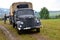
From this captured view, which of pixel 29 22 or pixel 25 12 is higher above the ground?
pixel 25 12

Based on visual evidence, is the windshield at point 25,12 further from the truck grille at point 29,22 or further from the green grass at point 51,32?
the green grass at point 51,32

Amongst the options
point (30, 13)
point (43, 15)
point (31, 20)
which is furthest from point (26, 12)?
point (43, 15)

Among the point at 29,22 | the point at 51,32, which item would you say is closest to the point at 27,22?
the point at 29,22

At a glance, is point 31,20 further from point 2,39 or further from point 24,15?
point 2,39

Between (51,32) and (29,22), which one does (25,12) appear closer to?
(29,22)

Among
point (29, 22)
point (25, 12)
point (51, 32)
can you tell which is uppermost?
point (25, 12)

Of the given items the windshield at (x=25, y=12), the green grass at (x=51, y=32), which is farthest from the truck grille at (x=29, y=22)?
the windshield at (x=25, y=12)

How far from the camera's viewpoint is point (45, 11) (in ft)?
284

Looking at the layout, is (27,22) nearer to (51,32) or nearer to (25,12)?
(25,12)

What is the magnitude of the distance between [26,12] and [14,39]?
5017 millimetres

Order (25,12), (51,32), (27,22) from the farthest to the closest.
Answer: (25,12) < (51,32) < (27,22)

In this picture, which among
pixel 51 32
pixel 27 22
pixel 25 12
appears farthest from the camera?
pixel 25 12

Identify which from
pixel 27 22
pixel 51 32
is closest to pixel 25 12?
pixel 27 22

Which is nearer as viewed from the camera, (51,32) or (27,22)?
(27,22)
